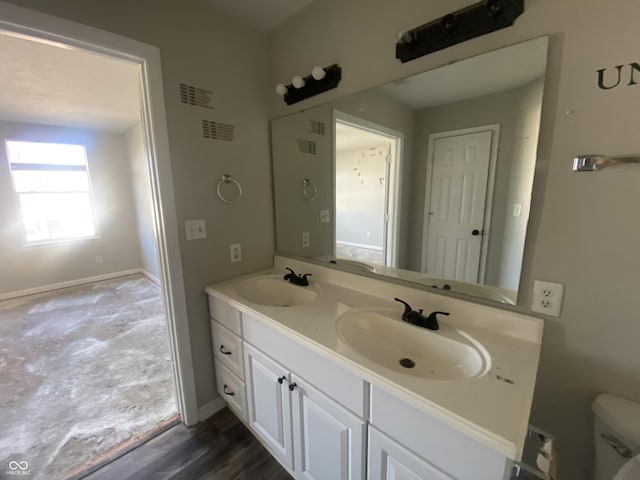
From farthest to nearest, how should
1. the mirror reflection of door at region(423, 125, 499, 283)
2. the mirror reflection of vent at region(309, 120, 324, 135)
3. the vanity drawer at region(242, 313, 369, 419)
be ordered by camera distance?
1. the mirror reflection of vent at region(309, 120, 324, 135)
2. the mirror reflection of door at region(423, 125, 499, 283)
3. the vanity drawer at region(242, 313, 369, 419)

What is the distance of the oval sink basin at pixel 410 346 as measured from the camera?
37.1 inches

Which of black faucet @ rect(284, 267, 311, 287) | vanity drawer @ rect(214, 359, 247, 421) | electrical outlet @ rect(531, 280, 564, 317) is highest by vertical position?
electrical outlet @ rect(531, 280, 564, 317)

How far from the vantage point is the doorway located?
107cm

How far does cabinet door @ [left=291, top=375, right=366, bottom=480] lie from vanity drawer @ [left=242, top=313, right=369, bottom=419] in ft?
0.13

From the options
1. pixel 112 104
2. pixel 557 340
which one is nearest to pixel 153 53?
pixel 557 340

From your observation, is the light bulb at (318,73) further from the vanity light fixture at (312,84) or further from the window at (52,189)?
the window at (52,189)

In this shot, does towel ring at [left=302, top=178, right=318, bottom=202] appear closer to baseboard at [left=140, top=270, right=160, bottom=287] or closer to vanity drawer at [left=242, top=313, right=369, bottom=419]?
vanity drawer at [left=242, top=313, right=369, bottom=419]

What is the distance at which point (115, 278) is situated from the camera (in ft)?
15.6

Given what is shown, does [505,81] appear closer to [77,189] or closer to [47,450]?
[47,450]

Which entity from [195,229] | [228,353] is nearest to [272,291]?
[228,353]

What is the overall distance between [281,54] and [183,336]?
1.89 m

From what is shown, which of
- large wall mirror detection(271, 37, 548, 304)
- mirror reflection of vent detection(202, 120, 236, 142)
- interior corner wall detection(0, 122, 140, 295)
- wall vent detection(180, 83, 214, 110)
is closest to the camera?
large wall mirror detection(271, 37, 548, 304)

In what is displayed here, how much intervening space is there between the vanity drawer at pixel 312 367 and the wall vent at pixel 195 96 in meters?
1.21

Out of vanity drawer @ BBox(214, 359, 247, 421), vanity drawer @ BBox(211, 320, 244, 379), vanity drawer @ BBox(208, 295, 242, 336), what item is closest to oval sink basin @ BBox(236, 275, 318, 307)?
vanity drawer @ BBox(208, 295, 242, 336)
